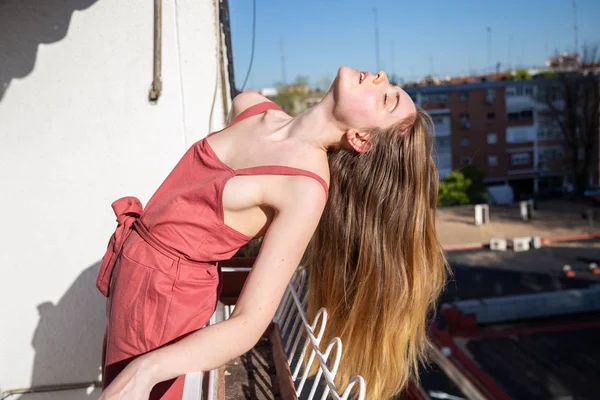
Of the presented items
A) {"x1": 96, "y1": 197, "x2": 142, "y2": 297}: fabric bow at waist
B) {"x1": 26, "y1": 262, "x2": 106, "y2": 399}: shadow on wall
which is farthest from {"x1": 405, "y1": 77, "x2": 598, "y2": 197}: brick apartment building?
{"x1": 96, "y1": 197, "x2": 142, "y2": 297}: fabric bow at waist

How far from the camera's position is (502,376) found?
456 inches

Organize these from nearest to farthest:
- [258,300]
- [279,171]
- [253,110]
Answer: [258,300] < [279,171] < [253,110]

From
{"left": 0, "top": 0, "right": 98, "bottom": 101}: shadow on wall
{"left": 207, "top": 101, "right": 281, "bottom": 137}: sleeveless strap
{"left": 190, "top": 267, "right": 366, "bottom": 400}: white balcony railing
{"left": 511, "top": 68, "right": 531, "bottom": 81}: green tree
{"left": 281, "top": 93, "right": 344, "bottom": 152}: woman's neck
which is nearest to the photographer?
{"left": 190, "top": 267, "right": 366, "bottom": 400}: white balcony railing

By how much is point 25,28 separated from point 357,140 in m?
1.29

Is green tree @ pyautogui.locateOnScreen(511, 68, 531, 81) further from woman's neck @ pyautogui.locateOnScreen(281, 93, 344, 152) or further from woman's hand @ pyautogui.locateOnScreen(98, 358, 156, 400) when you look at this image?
woman's hand @ pyautogui.locateOnScreen(98, 358, 156, 400)

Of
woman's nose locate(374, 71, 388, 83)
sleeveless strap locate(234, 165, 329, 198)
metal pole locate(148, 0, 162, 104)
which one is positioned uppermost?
metal pole locate(148, 0, 162, 104)

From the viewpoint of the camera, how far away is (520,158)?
30.5 m

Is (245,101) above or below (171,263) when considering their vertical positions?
above

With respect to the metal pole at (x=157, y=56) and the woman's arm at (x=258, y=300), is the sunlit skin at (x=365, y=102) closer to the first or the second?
the woman's arm at (x=258, y=300)

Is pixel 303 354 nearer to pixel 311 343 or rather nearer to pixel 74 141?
pixel 311 343

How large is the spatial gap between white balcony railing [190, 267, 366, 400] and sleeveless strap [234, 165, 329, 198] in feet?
1.17

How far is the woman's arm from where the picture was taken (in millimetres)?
918

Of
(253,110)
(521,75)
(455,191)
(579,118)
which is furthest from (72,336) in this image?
(521,75)

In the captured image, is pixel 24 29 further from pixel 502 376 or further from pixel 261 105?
pixel 502 376
